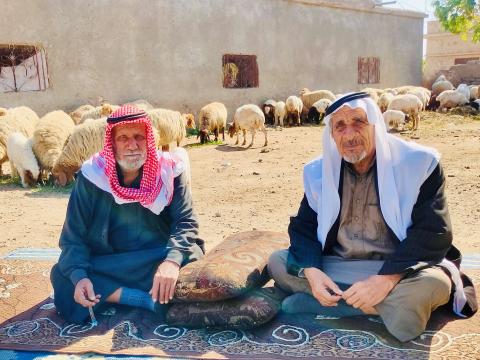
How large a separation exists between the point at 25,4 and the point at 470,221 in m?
10.9

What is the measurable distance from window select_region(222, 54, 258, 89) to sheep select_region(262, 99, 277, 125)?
847mm

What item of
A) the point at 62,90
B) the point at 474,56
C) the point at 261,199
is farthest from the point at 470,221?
the point at 474,56

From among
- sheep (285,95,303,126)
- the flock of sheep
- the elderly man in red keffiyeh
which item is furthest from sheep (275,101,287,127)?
the elderly man in red keffiyeh

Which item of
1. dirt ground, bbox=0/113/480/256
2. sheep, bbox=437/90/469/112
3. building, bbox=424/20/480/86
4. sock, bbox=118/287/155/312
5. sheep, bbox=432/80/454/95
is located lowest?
dirt ground, bbox=0/113/480/256

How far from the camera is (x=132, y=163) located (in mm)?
2701

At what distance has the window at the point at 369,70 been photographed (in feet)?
68.7


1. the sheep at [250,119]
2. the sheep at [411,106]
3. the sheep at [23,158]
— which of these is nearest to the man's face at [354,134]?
the sheep at [23,158]

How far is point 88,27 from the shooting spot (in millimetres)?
12672

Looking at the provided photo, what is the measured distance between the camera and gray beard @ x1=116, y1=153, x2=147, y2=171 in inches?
106

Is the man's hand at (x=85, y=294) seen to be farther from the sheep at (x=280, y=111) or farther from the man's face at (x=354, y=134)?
the sheep at (x=280, y=111)

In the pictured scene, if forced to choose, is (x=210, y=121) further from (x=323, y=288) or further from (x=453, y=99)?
(x=453, y=99)

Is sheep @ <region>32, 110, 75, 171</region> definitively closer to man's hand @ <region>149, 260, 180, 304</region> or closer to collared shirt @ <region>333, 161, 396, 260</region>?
man's hand @ <region>149, 260, 180, 304</region>

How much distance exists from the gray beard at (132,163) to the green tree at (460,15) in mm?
16148

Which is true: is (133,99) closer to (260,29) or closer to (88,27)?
(88,27)
